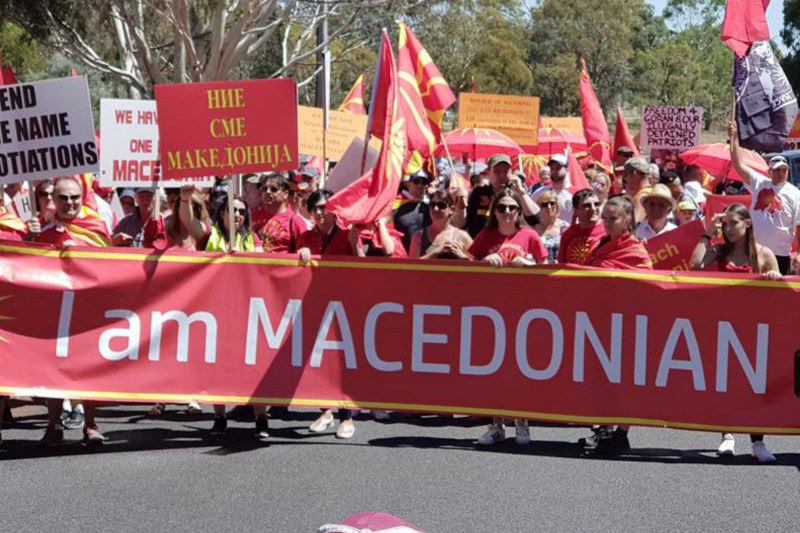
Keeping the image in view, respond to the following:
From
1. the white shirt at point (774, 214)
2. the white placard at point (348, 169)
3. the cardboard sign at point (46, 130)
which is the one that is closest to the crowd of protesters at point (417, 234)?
the cardboard sign at point (46, 130)

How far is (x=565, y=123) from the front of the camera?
82.6ft

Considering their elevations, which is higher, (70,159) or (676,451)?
(70,159)

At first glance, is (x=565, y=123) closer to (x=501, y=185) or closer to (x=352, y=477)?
(x=501, y=185)

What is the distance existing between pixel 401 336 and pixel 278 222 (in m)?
1.84

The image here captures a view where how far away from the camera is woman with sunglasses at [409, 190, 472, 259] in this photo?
884 cm

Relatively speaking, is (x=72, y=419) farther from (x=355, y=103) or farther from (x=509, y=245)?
(x=355, y=103)

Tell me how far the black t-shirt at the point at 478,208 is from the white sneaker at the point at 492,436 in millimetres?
2708

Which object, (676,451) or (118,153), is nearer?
(676,451)

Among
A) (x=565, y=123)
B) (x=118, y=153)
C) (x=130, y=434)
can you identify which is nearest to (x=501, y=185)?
(x=118, y=153)

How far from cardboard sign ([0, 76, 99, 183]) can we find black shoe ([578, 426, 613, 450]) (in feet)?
12.8

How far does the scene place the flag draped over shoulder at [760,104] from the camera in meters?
9.51

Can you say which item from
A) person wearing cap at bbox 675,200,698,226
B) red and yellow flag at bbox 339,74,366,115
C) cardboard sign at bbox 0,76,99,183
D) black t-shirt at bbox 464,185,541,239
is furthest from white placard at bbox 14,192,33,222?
red and yellow flag at bbox 339,74,366,115

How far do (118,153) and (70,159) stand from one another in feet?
4.16

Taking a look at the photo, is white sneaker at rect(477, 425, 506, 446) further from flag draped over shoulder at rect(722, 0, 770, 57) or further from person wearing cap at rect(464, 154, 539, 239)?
flag draped over shoulder at rect(722, 0, 770, 57)
